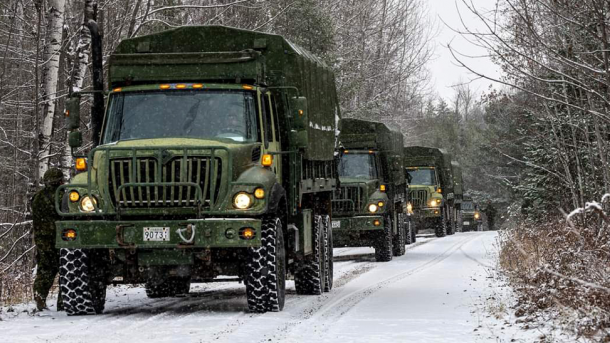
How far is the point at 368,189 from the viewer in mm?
21953

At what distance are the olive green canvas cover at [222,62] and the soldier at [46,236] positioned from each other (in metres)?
1.41

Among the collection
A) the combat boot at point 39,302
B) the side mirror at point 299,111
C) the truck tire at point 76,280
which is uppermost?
the side mirror at point 299,111

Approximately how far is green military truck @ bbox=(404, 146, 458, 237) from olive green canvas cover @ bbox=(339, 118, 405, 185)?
1091 centimetres

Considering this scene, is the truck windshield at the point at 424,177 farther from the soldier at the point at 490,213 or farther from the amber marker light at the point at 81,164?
the soldier at the point at 490,213

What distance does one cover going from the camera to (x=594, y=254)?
33.3ft

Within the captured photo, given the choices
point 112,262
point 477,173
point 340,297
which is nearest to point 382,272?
point 340,297

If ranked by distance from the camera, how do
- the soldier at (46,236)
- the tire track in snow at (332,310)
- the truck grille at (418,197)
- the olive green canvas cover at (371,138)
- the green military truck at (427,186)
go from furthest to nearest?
the green military truck at (427,186) < the truck grille at (418,197) < the olive green canvas cover at (371,138) < the soldier at (46,236) < the tire track in snow at (332,310)

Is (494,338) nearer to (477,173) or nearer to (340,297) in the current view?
(340,297)

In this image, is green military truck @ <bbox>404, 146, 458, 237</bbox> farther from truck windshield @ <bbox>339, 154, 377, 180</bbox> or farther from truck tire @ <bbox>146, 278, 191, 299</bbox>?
truck tire @ <bbox>146, 278, 191, 299</bbox>

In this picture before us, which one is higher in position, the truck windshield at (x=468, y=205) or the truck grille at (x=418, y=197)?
the truck windshield at (x=468, y=205)

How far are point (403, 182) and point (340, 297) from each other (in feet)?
42.5

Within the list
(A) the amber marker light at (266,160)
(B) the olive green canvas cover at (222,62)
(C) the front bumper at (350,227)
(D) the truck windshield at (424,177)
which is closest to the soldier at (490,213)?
(D) the truck windshield at (424,177)

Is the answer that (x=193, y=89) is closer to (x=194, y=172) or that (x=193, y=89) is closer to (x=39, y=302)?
(x=194, y=172)

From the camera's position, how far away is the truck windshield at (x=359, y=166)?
22562 millimetres
